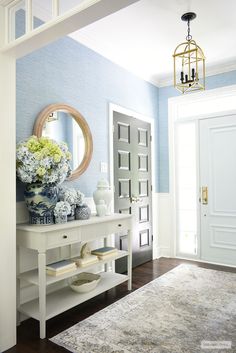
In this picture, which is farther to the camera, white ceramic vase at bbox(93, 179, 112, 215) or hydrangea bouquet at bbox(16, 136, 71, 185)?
white ceramic vase at bbox(93, 179, 112, 215)

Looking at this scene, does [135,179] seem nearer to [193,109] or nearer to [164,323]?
[193,109]

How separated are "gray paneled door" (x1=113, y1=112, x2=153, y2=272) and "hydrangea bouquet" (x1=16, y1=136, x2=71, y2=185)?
1.38 meters

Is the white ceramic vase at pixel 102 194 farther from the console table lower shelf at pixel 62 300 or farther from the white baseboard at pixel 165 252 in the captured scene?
the white baseboard at pixel 165 252

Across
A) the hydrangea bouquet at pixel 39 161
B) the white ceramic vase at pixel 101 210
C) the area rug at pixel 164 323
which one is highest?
Result: the hydrangea bouquet at pixel 39 161

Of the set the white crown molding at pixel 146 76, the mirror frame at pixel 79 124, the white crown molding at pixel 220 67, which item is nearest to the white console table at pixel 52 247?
the mirror frame at pixel 79 124

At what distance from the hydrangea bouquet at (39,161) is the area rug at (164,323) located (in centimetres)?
125

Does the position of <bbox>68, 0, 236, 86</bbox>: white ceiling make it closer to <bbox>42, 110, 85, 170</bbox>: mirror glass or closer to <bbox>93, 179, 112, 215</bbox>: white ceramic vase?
<bbox>42, 110, 85, 170</bbox>: mirror glass

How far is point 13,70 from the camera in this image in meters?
2.15

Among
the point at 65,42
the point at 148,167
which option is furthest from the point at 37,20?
the point at 148,167

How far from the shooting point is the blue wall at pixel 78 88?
2.64 metres

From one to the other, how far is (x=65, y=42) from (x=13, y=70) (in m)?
1.14

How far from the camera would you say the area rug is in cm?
203

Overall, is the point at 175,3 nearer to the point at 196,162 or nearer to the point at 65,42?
the point at 65,42

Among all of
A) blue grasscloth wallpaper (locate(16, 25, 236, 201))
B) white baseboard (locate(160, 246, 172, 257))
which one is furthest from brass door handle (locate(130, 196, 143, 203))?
white baseboard (locate(160, 246, 172, 257))
